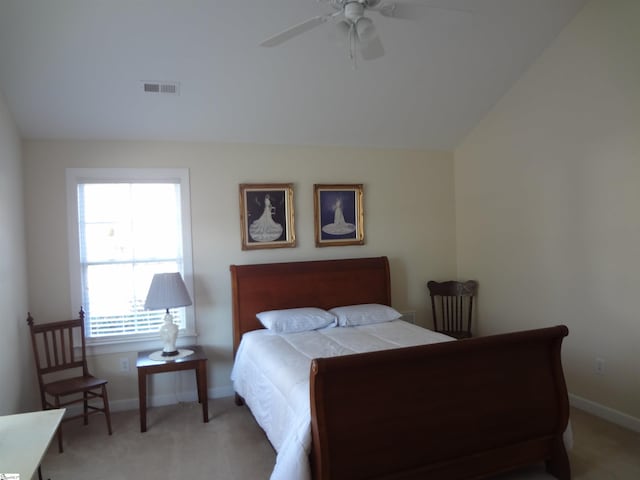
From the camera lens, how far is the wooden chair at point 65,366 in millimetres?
3492

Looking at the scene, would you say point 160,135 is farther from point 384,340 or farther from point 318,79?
point 384,340

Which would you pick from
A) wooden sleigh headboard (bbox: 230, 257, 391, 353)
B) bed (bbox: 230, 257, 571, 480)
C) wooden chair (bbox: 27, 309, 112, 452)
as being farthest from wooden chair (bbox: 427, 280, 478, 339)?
wooden chair (bbox: 27, 309, 112, 452)

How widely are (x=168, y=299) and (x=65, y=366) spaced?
96cm

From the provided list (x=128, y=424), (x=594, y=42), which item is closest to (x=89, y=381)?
(x=128, y=424)

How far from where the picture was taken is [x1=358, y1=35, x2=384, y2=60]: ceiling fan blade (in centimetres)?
238

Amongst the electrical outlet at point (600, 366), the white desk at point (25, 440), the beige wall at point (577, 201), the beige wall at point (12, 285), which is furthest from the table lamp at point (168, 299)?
the electrical outlet at point (600, 366)

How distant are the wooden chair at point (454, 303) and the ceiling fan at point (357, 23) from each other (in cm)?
298

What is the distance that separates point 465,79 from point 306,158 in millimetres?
1578

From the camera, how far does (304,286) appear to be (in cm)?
438

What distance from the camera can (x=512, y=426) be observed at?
2.63m

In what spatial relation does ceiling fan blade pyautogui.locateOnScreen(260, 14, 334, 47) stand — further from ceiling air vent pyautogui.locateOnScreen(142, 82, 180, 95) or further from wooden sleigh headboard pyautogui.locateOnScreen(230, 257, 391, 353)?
wooden sleigh headboard pyautogui.locateOnScreen(230, 257, 391, 353)

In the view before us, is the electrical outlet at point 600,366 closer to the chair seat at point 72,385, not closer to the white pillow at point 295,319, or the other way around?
the white pillow at point 295,319

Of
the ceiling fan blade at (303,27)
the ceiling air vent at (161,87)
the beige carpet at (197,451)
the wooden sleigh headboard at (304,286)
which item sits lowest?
→ the beige carpet at (197,451)

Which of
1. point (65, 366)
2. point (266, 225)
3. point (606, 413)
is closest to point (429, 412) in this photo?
point (606, 413)
